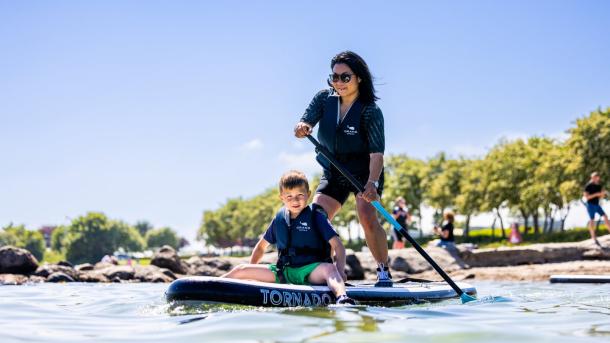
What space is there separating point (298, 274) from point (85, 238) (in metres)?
107

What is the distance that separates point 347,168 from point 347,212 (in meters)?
55.1

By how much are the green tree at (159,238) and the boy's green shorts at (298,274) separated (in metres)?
141

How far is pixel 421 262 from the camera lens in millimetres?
17844

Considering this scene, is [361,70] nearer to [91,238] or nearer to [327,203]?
[327,203]

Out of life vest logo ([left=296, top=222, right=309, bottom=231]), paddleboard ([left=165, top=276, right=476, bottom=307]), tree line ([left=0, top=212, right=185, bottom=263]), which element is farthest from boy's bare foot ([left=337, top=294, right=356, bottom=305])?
tree line ([left=0, top=212, right=185, bottom=263])

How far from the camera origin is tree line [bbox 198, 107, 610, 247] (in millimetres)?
36969

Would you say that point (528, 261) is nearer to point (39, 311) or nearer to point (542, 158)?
point (39, 311)

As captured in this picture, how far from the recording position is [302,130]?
6102mm

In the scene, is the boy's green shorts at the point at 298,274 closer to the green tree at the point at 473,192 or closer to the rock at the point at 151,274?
the rock at the point at 151,274

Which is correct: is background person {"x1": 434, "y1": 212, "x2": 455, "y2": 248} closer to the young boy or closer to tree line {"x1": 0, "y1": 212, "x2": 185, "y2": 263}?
→ the young boy

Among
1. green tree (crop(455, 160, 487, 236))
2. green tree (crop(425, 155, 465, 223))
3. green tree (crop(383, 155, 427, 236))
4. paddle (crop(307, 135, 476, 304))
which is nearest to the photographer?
paddle (crop(307, 135, 476, 304))

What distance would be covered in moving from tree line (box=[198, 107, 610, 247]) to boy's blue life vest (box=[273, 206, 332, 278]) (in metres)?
33.9

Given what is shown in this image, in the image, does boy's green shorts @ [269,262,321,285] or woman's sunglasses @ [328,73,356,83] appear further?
woman's sunglasses @ [328,73,356,83]

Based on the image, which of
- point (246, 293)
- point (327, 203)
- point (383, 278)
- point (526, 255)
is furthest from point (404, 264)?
point (246, 293)
